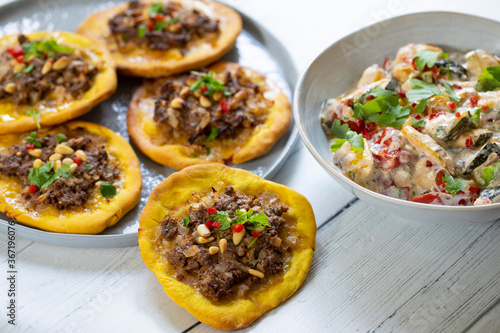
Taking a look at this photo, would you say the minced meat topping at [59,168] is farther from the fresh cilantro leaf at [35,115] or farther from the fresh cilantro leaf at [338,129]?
the fresh cilantro leaf at [338,129]

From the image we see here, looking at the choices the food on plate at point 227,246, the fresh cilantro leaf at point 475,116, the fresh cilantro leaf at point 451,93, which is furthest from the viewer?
the fresh cilantro leaf at point 451,93

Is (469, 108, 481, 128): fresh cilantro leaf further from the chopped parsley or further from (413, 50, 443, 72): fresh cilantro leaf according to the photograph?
the chopped parsley

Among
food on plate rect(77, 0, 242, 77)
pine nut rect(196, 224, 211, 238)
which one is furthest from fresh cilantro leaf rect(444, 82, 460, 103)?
food on plate rect(77, 0, 242, 77)

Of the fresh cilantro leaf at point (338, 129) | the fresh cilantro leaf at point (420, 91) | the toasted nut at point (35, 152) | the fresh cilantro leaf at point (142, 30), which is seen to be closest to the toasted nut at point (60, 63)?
the fresh cilantro leaf at point (142, 30)

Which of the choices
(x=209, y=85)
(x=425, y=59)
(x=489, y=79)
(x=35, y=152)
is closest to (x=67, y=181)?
(x=35, y=152)

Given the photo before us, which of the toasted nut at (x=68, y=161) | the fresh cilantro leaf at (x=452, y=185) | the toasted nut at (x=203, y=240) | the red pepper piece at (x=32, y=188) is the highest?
the fresh cilantro leaf at (x=452, y=185)

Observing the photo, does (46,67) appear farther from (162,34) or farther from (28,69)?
(162,34)
